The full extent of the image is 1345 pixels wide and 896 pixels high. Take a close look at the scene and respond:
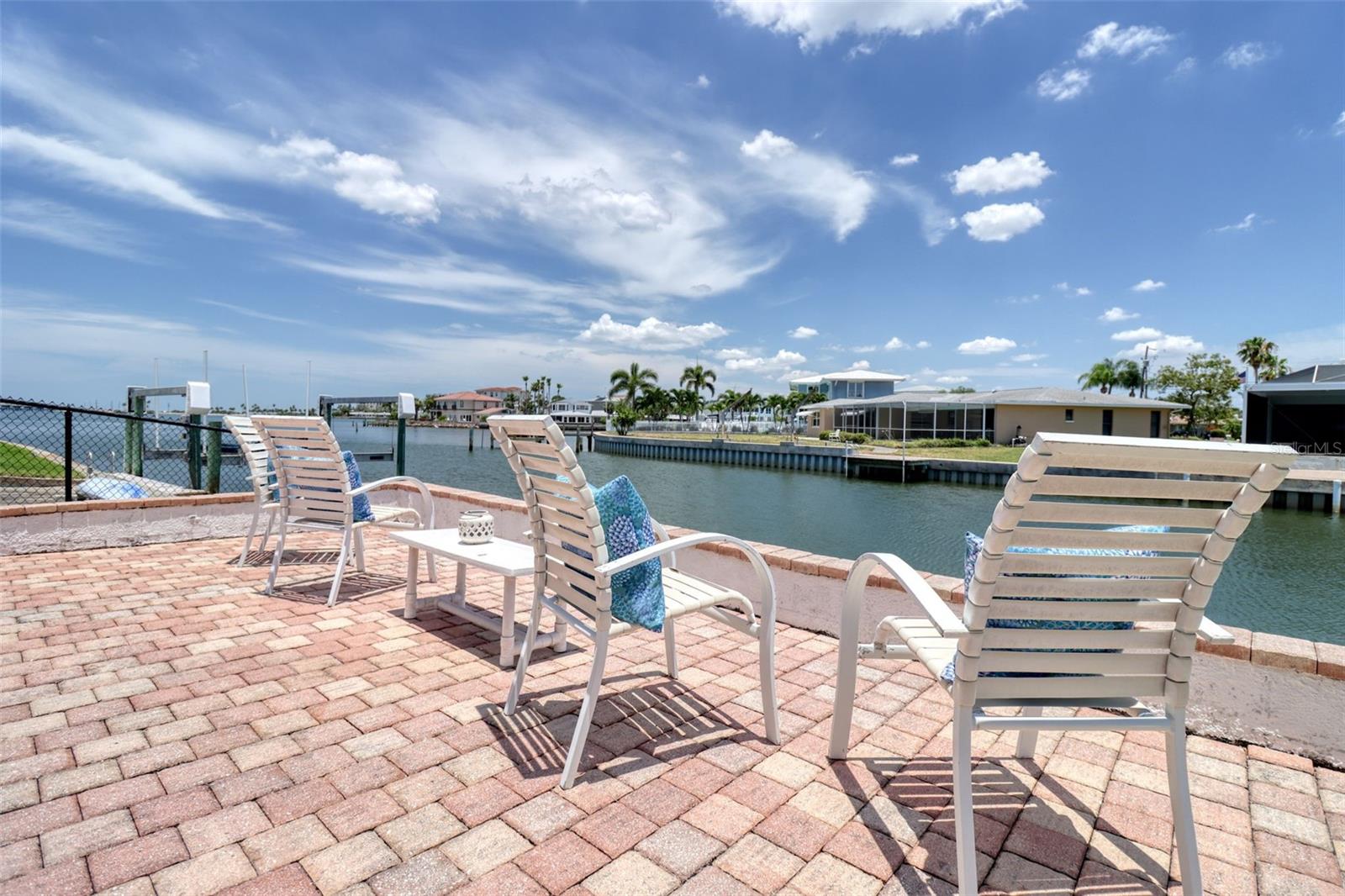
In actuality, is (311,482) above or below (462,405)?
below

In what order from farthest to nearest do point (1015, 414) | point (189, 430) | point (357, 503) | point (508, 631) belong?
point (1015, 414)
point (189, 430)
point (357, 503)
point (508, 631)

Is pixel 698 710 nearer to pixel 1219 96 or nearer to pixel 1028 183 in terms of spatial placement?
pixel 1219 96

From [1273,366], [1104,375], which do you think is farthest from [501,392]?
[1273,366]

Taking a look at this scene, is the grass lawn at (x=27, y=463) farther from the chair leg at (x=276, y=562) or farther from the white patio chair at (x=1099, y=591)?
the white patio chair at (x=1099, y=591)

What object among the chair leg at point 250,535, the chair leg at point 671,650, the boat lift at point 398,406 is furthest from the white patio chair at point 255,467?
the chair leg at point 671,650

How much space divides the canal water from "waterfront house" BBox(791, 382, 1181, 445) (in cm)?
1037

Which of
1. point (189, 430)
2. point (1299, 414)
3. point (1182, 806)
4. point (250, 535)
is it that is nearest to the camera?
point (1182, 806)

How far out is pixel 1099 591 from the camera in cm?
122

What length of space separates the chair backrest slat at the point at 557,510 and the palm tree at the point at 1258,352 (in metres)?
55.8

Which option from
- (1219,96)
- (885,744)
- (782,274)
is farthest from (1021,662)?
(782,274)

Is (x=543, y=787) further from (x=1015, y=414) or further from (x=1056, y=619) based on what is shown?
(x=1015, y=414)

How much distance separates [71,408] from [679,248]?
17.8 m

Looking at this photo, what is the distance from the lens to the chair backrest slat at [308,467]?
11.0ft

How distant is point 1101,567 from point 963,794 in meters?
0.53
